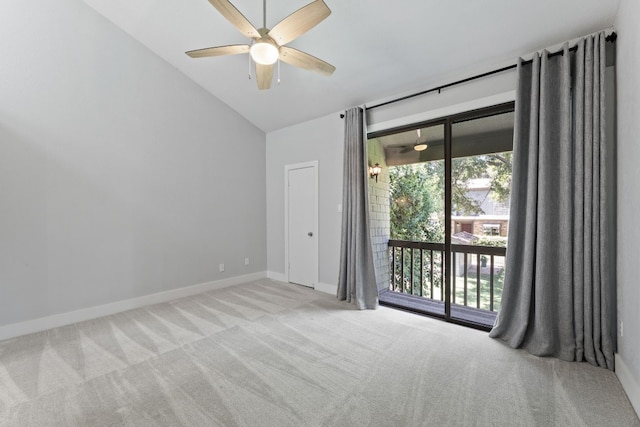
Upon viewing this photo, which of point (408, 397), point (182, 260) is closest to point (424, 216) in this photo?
point (408, 397)

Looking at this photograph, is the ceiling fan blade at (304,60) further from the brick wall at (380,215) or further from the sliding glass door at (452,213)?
the brick wall at (380,215)

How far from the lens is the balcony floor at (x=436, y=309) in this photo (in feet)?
9.75

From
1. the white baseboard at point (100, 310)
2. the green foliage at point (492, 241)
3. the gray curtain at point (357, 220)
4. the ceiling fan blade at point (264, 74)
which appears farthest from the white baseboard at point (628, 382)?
the white baseboard at point (100, 310)

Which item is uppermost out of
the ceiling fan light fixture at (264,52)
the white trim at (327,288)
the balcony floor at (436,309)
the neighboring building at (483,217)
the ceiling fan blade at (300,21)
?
the ceiling fan blade at (300,21)

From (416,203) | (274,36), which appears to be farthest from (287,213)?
(274,36)

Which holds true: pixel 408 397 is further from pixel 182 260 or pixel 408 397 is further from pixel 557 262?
pixel 182 260

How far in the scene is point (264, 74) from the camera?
8.43ft

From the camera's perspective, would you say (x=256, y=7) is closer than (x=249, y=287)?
Yes

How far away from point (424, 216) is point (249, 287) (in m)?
3.00

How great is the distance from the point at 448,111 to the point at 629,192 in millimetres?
1678

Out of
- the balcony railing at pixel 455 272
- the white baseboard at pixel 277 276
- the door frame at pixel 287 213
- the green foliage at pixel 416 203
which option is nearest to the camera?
the balcony railing at pixel 455 272

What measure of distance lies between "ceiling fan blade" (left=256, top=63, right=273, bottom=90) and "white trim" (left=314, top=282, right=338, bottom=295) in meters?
2.87

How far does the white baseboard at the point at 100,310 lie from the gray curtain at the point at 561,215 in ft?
12.7

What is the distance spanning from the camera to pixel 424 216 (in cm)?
411
